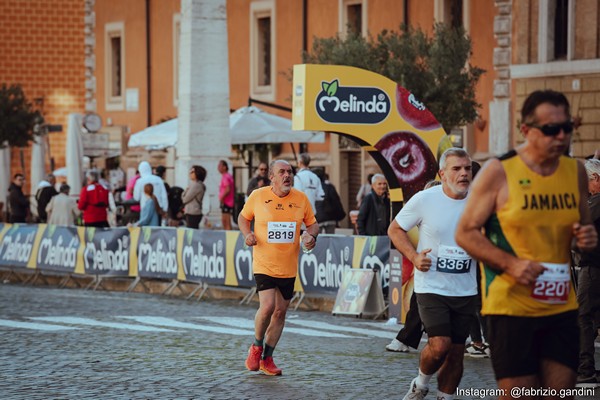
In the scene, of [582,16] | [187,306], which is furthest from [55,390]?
[582,16]

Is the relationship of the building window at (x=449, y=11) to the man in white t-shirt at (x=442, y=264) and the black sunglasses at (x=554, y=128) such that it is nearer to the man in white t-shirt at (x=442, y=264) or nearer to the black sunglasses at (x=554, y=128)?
the man in white t-shirt at (x=442, y=264)

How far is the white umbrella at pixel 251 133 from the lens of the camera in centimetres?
3006

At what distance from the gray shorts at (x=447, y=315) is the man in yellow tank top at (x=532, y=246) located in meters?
2.63

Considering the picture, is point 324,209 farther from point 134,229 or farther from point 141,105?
point 141,105

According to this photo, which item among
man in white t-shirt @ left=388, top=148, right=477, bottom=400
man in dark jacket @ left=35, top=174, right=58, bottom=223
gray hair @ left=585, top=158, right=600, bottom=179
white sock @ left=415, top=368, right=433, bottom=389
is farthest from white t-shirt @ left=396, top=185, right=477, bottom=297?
man in dark jacket @ left=35, top=174, right=58, bottom=223

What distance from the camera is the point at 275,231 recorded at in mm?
12945

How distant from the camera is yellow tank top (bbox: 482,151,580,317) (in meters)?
7.46

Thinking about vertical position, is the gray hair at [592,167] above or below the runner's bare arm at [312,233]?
above

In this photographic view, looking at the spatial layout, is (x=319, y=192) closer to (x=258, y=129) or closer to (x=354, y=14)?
(x=258, y=129)

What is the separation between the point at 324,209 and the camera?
24766 mm

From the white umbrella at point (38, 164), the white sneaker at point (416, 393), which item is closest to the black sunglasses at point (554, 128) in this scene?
the white sneaker at point (416, 393)

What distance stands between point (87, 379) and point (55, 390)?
0.68m

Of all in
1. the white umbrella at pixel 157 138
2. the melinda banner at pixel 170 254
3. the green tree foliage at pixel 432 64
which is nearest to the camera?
the melinda banner at pixel 170 254

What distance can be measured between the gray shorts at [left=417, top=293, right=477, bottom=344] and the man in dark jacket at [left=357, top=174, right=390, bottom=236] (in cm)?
1048
